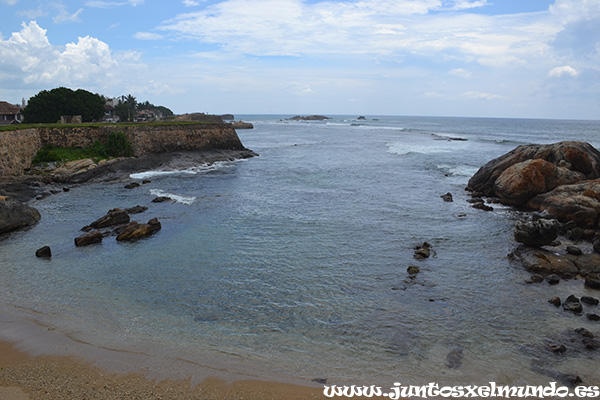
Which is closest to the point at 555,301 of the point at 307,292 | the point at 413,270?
the point at 413,270

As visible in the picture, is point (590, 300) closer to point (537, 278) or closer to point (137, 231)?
point (537, 278)

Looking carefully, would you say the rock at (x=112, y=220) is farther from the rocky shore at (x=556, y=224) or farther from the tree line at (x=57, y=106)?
the tree line at (x=57, y=106)

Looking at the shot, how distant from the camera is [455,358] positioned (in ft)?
38.7

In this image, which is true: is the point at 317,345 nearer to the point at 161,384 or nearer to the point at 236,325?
the point at 236,325

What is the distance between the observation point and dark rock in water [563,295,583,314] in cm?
1447

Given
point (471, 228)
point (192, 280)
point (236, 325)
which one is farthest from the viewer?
point (471, 228)

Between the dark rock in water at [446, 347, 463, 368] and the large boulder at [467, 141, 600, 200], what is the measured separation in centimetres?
2253

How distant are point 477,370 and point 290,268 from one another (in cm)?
919

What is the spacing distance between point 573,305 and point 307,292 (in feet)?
31.7

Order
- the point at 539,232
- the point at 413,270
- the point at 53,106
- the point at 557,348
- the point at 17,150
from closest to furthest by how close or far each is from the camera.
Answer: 1. the point at 557,348
2. the point at 413,270
3. the point at 539,232
4. the point at 17,150
5. the point at 53,106

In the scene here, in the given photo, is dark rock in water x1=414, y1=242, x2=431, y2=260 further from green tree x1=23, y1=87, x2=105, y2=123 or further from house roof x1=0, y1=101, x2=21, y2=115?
house roof x1=0, y1=101, x2=21, y2=115

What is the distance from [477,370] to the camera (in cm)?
1119

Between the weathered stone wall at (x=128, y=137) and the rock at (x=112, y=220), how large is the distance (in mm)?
17254

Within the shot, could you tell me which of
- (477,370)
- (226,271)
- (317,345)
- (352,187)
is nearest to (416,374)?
(477,370)
